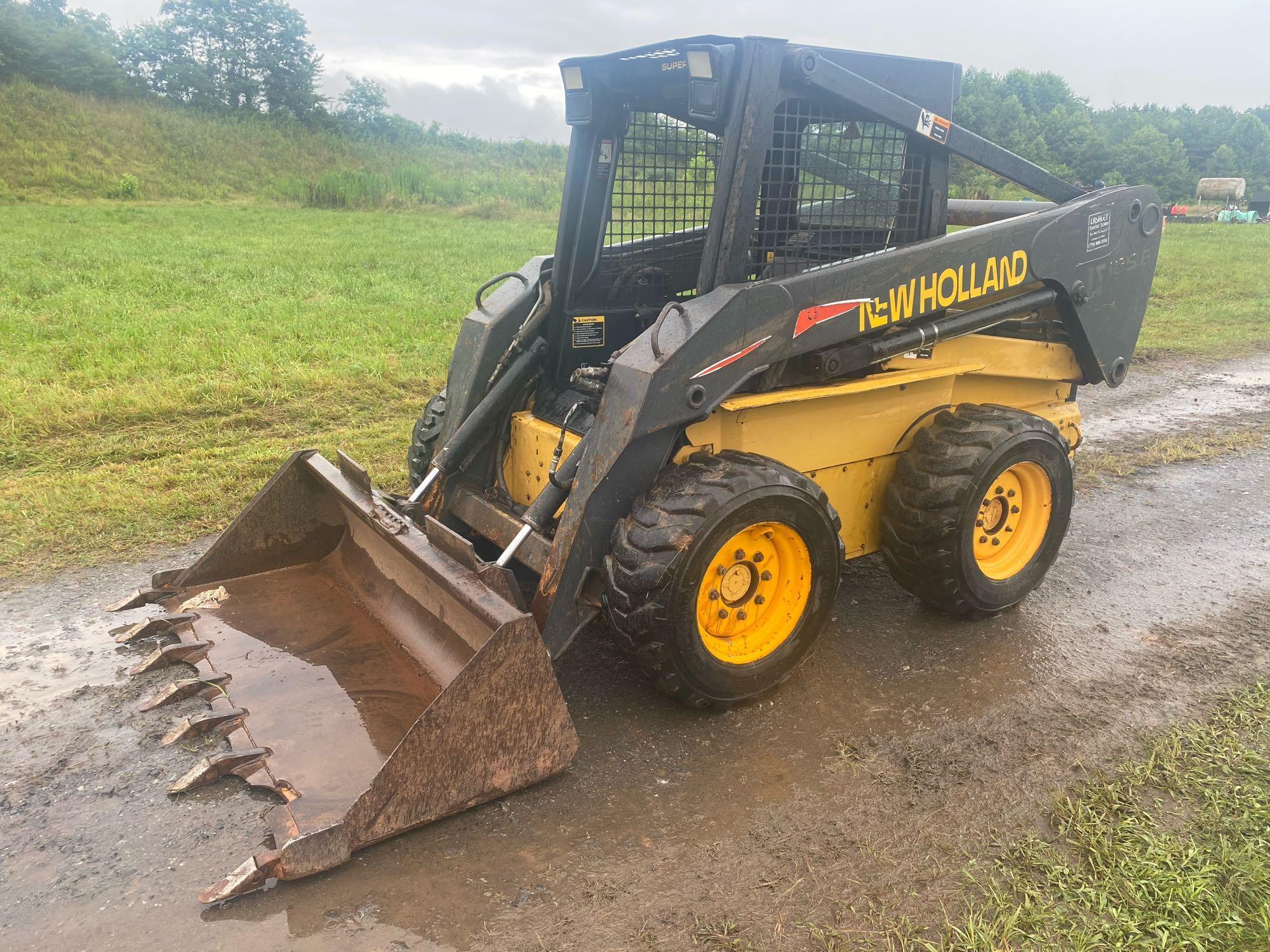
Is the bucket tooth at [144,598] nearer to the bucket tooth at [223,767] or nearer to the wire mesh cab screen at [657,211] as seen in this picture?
the bucket tooth at [223,767]

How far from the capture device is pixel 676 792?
3.12m

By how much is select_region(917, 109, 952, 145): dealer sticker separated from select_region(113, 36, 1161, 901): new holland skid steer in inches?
0.6

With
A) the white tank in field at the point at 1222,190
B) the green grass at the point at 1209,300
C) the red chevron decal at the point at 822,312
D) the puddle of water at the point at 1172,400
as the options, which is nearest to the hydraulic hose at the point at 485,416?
the red chevron decal at the point at 822,312

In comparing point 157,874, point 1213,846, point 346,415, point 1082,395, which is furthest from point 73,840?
point 1082,395

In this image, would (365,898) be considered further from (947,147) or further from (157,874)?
(947,147)

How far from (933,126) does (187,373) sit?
19.5 feet

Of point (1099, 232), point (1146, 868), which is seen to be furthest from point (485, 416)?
point (1099, 232)

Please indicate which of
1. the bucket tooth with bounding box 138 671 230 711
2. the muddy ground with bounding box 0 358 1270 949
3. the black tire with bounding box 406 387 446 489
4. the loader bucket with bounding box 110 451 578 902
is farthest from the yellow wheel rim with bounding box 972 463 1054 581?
the bucket tooth with bounding box 138 671 230 711

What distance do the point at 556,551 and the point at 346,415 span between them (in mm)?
4092

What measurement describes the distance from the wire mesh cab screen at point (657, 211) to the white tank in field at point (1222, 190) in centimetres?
3867

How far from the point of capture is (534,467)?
4078mm

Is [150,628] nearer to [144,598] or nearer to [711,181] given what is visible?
[144,598]

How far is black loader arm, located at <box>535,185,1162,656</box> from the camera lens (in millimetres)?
3229

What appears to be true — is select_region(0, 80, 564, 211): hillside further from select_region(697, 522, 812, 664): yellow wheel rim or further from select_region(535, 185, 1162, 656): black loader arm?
select_region(697, 522, 812, 664): yellow wheel rim
